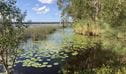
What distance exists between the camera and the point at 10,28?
14.7m

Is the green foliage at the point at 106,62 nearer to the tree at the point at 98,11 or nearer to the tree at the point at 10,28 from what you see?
the tree at the point at 98,11

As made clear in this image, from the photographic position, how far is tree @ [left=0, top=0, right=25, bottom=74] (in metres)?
14.4

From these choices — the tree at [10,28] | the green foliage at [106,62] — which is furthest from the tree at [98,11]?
the tree at [10,28]

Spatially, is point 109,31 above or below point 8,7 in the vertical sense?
below

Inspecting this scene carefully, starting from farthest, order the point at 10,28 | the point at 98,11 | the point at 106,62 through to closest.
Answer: the point at 98,11 < the point at 106,62 < the point at 10,28

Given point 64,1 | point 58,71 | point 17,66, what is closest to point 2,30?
point 58,71

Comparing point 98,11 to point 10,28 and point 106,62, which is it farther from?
point 10,28

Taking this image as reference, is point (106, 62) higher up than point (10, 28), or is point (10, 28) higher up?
point (10, 28)

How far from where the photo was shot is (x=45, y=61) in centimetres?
2598

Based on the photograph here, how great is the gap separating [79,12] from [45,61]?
37.9 m

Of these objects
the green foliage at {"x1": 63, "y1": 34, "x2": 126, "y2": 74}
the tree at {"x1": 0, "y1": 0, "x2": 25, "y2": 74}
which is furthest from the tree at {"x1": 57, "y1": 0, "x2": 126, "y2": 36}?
the tree at {"x1": 0, "y1": 0, "x2": 25, "y2": 74}

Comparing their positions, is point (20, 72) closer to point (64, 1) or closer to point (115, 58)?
point (115, 58)

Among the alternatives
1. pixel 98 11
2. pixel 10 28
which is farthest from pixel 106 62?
pixel 98 11

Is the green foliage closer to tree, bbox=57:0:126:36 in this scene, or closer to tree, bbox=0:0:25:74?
tree, bbox=57:0:126:36
